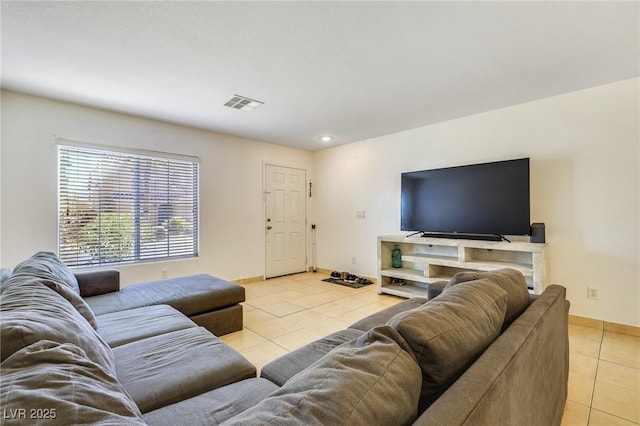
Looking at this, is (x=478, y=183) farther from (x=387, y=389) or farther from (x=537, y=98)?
(x=387, y=389)

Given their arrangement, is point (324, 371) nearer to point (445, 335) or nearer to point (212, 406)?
point (445, 335)

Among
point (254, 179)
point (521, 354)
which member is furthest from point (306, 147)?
point (521, 354)

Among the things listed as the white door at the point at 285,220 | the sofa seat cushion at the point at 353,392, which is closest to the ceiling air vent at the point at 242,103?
the white door at the point at 285,220

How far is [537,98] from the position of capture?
3.10 metres

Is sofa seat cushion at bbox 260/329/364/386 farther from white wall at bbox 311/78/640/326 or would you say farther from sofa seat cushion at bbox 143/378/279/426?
white wall at bbox 311/78/640/326

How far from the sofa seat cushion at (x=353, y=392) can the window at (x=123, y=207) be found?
3.75 meters

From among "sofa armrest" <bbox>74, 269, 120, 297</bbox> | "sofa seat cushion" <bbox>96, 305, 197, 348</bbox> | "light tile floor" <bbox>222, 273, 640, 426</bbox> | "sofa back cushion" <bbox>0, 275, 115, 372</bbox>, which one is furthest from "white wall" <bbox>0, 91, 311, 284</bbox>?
"sofa back cushion" <bbox>0, 275, 115, 372</bbox>

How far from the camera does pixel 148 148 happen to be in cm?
376

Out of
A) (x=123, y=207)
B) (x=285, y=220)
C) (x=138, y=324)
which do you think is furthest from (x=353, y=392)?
(x=285, y=220)

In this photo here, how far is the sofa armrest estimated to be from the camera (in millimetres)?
2514

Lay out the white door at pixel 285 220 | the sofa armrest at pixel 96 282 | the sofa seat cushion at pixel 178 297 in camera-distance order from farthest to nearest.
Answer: the white door at pixel 285 220, the sofa armrest at pixel 96 282, the sofa seat cushion at pixel 178 297

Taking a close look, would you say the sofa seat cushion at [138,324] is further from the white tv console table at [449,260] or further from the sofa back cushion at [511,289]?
the white tv console table at [449,260]

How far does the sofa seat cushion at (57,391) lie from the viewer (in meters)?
0.52

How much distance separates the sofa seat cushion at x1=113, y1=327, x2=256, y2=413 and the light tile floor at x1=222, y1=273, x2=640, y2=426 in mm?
794
